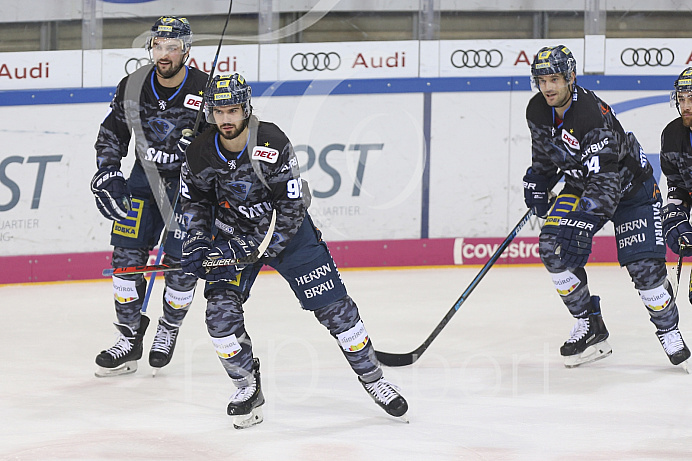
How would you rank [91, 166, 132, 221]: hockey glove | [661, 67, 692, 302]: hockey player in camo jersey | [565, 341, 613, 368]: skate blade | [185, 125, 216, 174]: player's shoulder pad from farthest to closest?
[565, 341, 613, 368]: skate blade, [661, 67, 692, 302]: hockey player in camo jersey, [91, 166, 132, 221]: hockey glove, [185, 125, 216, 174]: player's shoulder pad

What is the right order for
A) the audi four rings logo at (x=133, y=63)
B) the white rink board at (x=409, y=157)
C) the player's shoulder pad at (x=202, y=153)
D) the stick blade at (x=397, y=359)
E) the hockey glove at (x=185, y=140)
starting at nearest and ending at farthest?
the player's shoulder pad at (x=202, y=153), the hockey glove at (x=185, y=140), the stick blade at (x=397, y=359), the audi four rings logo at (x=133, y=63), the white rink board at (x=409, y=157)

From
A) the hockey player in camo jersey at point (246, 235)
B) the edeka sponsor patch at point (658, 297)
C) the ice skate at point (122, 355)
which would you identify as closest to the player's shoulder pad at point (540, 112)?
the edeka sponsor patch at point (658, 297)

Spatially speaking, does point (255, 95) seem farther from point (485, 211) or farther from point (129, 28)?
point (485, 211)

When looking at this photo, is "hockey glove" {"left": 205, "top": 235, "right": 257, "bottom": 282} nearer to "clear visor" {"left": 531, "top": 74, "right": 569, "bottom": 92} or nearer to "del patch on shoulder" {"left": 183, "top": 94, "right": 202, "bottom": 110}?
"del patch on shoulder" {"left": 183, "top": 94, "right": 202, "bottom": 110}

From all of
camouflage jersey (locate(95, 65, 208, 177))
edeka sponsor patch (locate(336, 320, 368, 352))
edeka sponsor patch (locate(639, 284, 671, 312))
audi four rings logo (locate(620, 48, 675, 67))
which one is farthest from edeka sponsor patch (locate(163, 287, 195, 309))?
audi four rings logo (locate(620, 48, 675, 67))

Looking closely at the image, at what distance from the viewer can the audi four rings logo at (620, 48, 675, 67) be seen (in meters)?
6.76

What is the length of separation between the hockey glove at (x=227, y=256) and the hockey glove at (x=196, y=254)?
23 millimetres

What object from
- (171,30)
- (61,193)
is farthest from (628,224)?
(61,193)

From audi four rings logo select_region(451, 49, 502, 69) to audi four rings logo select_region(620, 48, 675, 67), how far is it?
84 cm

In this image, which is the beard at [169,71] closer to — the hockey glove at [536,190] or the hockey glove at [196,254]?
the hockey glove at [196,254]

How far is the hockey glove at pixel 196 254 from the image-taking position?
11.5ft

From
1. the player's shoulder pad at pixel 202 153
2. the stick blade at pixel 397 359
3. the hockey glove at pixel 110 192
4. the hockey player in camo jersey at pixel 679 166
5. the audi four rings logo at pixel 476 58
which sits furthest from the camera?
the audi four rings logo at pixel 476 58

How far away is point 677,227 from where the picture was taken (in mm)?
4387

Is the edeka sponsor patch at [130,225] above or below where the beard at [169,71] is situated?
below
